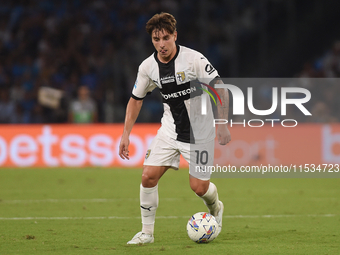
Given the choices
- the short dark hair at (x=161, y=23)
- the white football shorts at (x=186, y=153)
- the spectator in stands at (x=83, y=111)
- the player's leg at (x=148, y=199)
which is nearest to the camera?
the short dark hair at (x=161, y=23)

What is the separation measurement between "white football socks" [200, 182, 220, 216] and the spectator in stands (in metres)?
9.00

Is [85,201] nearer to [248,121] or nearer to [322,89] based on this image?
[248,121]

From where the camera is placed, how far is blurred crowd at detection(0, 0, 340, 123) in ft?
49.3

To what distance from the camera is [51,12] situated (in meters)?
18.9

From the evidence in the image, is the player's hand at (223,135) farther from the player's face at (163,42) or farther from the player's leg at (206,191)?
the player's face at (163,42)

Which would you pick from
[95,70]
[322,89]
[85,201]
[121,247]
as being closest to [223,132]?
[121,247]

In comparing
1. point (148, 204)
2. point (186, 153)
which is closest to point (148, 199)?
point (148, 204)

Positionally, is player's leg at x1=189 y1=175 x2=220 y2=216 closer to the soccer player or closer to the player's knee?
the soccer player

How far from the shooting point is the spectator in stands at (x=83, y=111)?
14.4m

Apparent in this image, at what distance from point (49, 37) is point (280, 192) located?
1111 cm

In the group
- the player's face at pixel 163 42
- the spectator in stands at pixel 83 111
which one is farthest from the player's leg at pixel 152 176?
the spectator in stands at pixel 83 111

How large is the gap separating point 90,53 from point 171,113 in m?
12.8

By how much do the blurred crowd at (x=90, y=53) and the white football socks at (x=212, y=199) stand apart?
8687 millimetres

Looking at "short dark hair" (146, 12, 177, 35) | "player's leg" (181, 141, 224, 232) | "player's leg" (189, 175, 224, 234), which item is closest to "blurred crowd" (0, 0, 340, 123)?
"player's leg" (189, 175, 224, 234)
